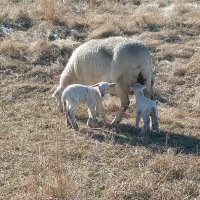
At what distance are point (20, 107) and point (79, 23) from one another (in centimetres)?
497

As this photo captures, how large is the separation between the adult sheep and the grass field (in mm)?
596

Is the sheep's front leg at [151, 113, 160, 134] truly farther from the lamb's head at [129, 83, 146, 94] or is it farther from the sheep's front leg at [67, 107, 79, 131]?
the sheep's front leg at [67, 107, 79, 131]

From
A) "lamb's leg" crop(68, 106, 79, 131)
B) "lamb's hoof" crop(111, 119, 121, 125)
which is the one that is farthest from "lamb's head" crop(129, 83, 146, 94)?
"lamb's leg" crop(68, 106, 79, 131)

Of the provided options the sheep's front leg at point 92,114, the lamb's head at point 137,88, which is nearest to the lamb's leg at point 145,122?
the lamb's head at point 137,88

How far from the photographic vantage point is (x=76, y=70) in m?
10.4

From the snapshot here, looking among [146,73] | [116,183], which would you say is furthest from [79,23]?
[116,183]

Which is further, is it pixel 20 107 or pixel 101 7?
pixel 101 7

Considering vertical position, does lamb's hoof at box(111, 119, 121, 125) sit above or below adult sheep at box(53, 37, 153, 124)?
below

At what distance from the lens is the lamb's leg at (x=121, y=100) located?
9.55 meters

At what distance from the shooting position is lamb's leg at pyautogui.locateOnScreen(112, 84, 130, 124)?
955 centimetres

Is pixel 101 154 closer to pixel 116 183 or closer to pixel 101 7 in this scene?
pixel 116 183

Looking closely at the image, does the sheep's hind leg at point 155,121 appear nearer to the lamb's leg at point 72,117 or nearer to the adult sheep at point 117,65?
the adult sheep at point 117,65

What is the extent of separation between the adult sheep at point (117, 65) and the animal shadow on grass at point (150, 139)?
433 mm

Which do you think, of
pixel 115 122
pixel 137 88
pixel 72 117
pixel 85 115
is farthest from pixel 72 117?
pixel 137 88
